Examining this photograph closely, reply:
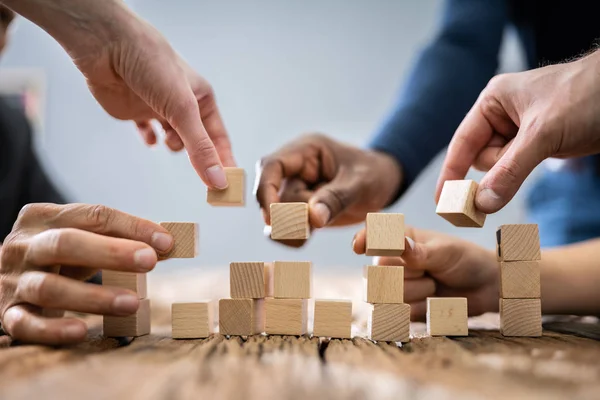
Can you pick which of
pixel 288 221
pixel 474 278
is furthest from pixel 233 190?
pixel 474 278

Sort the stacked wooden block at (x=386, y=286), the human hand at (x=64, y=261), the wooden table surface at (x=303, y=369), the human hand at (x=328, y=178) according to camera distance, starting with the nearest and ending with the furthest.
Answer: the wooden table surface at (x=303, y=369)
the human hand at (x=64, y=261)
the stacked wooden block at (x=386, y=286)
the human hand at (x=328, y=178)

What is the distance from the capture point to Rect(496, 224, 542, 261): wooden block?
39.0 inches

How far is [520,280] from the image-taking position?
995 mm

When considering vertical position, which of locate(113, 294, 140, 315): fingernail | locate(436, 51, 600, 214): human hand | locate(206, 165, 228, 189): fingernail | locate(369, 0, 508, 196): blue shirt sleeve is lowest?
locate(113, 294, 140, 315): fingernail

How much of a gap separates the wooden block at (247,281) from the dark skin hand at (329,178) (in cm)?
22

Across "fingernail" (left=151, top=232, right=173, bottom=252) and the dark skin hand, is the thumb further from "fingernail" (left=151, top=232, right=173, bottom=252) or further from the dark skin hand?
"fingernail" (left=151, top=232, right=173, bottom=252)

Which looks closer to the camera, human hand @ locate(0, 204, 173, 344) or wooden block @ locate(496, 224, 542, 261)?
human hand @ locate(0, 204, 173, 344)

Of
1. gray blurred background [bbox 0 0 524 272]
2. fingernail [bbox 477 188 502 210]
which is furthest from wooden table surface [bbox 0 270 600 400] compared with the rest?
gray blurred background [bbox 0 0 524 272]

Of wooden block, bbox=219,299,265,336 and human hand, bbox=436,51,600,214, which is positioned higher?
human hand, bbox=436,51,600,214

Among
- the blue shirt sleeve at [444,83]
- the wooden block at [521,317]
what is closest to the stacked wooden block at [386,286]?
the wooden block at [521,317]

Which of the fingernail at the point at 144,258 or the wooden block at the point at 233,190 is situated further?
the wooden block at the point at 233,190

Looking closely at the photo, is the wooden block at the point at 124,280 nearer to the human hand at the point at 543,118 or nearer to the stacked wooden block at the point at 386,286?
the stacked wooden block at the point at 386,286

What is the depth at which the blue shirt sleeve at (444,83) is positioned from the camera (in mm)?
1927

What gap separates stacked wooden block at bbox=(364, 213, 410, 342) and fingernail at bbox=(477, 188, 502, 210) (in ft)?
0.54
